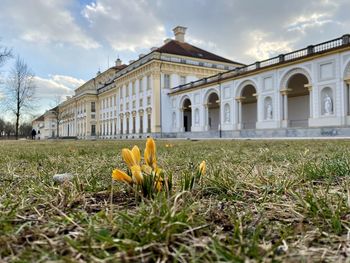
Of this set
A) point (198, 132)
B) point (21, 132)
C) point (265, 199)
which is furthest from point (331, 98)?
point (21, 132)

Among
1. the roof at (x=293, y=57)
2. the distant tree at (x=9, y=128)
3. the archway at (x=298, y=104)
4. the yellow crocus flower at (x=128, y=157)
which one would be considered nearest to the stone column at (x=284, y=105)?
the roof at (x=293, y=57)

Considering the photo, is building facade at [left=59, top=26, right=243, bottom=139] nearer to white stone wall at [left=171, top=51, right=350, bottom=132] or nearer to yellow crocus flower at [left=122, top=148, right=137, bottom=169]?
white stone wall at [left=171, top=51, right=350, bottom=132]

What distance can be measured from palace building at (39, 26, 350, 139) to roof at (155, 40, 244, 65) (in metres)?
0.15

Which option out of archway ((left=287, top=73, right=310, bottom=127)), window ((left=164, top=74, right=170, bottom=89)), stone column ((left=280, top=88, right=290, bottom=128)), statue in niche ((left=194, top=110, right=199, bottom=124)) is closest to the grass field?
stone column ((left=280, top=88, right=290, bottom=128))

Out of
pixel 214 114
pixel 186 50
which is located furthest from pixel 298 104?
pixel 186 50

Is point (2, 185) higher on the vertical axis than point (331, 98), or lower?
lower

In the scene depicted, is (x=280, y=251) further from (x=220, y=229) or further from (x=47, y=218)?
(x=47, y=218)

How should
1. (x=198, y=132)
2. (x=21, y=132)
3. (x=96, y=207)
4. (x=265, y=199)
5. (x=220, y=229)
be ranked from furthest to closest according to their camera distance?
(x=21, y=132) < (x=198, y=132) < (x=265, y=199) < (x=96, y=207) < (x=220, y=229)

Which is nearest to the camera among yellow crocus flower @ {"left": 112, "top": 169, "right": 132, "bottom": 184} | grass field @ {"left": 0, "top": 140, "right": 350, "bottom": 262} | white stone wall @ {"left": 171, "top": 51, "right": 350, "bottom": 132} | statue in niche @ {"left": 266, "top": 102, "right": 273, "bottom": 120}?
grass field @ {"left": 0, "top": 140, "right": 350, "bottom": 262}

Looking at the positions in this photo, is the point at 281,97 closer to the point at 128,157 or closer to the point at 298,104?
the point at 298,104

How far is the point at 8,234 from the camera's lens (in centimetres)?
94

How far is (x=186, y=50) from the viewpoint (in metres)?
45.2

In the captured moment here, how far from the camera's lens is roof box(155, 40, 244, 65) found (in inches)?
1684

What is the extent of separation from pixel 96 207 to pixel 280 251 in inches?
34.0
